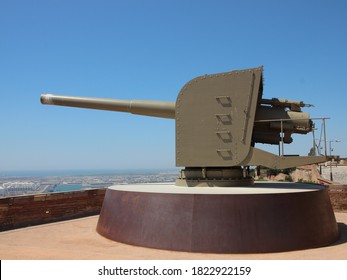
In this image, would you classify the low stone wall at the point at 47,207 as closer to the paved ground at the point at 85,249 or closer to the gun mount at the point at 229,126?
the paved ground at the point at 85,249

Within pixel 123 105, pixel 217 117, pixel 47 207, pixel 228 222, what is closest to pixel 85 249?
pixel 228 222

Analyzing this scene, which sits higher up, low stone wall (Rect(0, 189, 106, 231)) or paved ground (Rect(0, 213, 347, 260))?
low stone wall (Rect(0, 189, 106, 231))

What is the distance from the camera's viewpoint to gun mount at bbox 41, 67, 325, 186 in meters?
9.47

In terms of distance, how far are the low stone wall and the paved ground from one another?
1.06 m

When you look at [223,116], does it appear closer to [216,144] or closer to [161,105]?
[216,144]

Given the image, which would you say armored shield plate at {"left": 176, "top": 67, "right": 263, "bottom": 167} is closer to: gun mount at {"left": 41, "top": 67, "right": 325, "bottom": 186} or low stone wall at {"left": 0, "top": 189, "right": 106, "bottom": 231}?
gun mount at {"left": 41, "top": 67, "right": 325, "bottom": 186}

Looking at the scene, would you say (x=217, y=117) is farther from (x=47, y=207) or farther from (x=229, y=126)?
(x=47, y=207)

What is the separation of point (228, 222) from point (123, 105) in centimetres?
490

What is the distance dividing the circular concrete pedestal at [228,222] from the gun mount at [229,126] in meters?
1.07

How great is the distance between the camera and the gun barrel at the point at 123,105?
418 inches

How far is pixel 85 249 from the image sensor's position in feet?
27.9

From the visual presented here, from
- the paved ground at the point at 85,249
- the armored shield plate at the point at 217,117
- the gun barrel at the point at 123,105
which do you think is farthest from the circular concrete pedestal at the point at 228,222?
the gun barrel at the point at 123,105

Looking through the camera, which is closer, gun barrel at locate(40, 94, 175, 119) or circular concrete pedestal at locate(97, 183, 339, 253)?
circular concrete pedestal at locate(97, 183, 339, 253)

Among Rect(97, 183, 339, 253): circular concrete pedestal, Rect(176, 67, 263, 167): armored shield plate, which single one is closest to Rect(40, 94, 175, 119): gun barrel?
Rect(176, 67, 263, 167): armored shield plate
